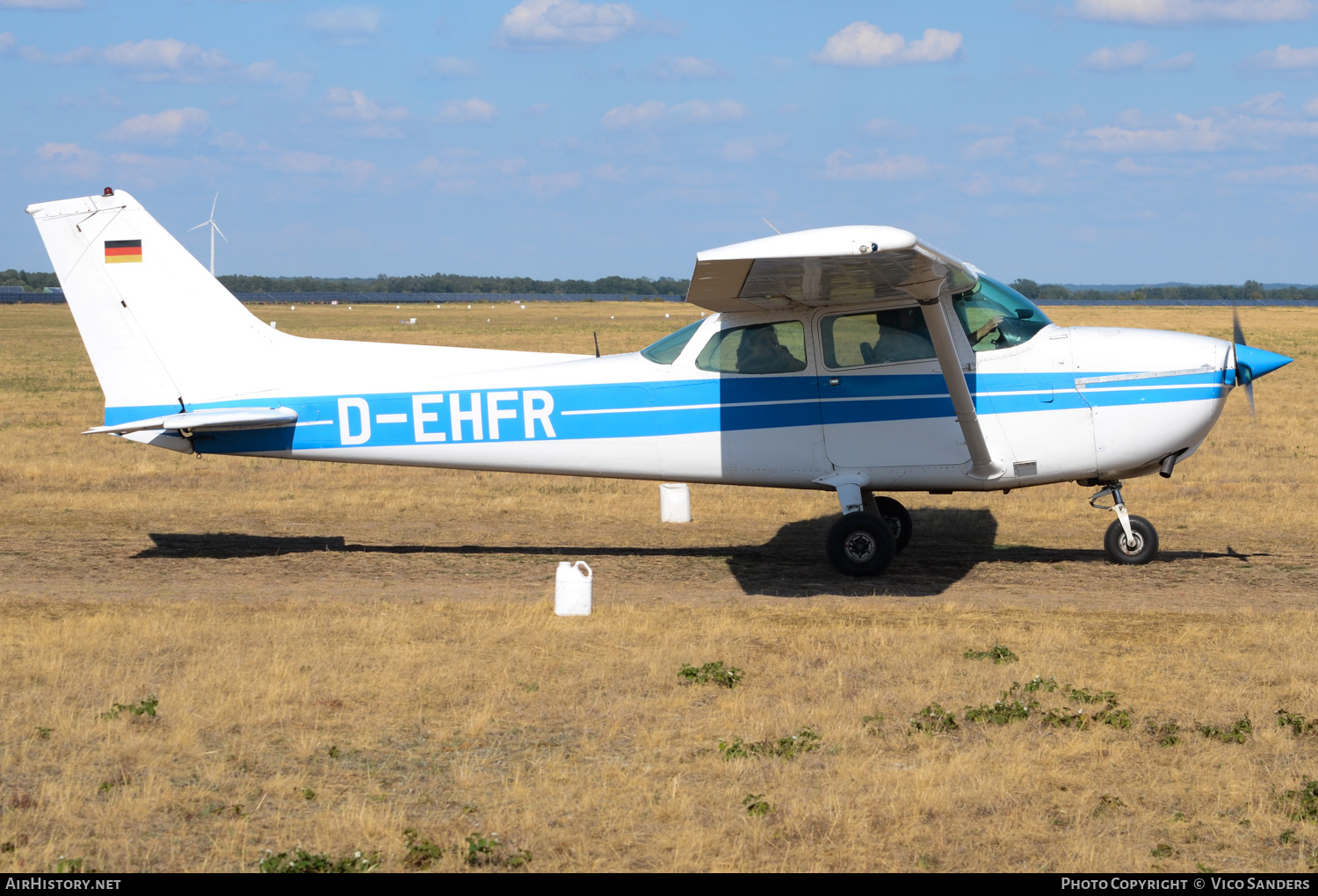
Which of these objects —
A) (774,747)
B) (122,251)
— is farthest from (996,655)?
(122,251)

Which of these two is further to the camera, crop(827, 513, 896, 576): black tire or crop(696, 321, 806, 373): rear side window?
crop(696, 321, 806, 373): rear side window

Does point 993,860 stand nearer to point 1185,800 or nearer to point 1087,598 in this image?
point 1185,800

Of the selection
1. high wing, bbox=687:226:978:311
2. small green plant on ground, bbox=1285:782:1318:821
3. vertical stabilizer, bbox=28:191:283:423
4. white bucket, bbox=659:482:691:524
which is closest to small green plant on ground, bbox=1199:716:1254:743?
small green plant on ground, bbox=1285:782:1318:821

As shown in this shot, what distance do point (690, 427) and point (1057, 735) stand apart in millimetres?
5061

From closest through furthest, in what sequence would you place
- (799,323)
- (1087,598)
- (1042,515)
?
(1087,598)
(799,323)
(1042,515)

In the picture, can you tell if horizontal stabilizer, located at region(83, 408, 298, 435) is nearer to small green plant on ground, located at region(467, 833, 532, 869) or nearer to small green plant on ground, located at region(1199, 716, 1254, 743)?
small green plant on ground, located at region(467, 833, 532, 869)

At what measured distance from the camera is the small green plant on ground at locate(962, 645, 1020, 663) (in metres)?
7.22

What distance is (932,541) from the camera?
39.2ft

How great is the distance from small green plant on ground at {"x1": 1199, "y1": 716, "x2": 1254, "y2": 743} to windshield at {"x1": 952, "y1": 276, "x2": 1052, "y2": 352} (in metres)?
4.59

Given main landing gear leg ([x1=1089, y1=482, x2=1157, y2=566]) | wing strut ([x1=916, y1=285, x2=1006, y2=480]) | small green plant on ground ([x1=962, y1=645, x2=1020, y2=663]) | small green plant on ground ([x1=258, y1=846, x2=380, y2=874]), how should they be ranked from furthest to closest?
1. main landing gear leg ([x1=1089, y1=482, x2=1157, y2=566])
2. wing strut ([x1=916, y1=285, x2=1006, y2=480])
3. small green plant on ground ([x1=962, y1=645, x2=1020, y2=663])
4. small green plant on ground ([x1=258, y1=846, x2=380, y2=874])

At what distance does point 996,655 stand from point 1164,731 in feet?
4.71

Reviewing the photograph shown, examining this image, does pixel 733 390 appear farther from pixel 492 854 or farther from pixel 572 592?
pixel 492 854

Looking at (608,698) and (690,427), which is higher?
(690,427)

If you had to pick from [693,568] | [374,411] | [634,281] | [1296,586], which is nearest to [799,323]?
[693,568]
